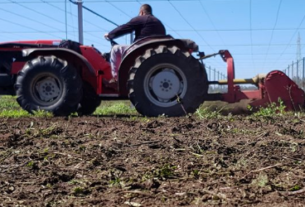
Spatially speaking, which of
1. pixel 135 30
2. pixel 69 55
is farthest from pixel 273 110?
pixel 69 55

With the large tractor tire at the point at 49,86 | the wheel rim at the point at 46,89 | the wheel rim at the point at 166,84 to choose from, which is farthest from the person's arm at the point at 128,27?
the wheel rim at the point at 46,89

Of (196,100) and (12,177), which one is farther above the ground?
(196,100)

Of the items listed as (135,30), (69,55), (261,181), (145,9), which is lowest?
(261,181)

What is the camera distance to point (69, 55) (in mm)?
7914

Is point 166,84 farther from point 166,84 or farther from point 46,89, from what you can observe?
point 46,89

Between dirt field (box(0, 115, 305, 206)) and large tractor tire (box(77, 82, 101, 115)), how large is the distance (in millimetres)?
3267

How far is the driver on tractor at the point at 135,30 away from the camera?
7531 millimetres

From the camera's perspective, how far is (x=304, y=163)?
3.23 metres

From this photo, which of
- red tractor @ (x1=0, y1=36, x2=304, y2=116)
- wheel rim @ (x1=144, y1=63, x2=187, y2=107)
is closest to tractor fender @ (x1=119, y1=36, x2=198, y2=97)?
red tractor @ (x1=0, y1=36, x2=304, y2=116)

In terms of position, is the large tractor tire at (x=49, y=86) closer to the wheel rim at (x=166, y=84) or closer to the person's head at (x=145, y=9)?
the wheel rim at (x=166, y=84)

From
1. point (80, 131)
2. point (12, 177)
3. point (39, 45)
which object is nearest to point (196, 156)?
point (12, 177)

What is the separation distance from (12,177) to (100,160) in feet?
2.11

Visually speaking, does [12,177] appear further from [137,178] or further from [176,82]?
[176,82]

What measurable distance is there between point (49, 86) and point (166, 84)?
1.88 meters
